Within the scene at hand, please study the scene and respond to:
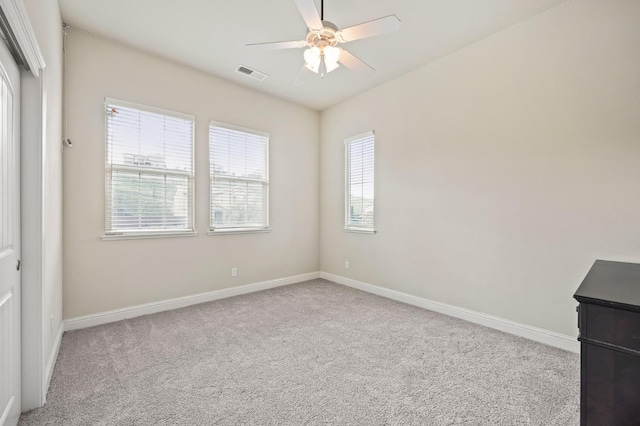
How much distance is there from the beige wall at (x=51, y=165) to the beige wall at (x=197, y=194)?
20 cm

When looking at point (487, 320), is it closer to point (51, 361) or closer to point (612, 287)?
point (612, 287)

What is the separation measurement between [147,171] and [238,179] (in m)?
1.19

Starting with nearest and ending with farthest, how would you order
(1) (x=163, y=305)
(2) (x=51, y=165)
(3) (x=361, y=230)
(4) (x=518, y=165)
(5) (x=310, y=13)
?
(5) (x=310, y=13) < (2) (x=51, y=165) < (4) (x=518, y=165) < (1) (x=163, y=305) < (3) (x=361, y=230)

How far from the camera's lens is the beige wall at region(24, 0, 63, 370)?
6.40 ft

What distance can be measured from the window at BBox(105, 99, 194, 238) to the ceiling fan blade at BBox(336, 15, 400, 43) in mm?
2411

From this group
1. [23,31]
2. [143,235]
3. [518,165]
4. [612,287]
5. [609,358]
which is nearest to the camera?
[609,358]

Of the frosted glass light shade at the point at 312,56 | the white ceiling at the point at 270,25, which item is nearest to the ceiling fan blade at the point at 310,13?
the frosted glass light shade at the point at 312,56

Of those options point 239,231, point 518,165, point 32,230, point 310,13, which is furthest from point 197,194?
point 518,165

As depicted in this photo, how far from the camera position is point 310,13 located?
200 centimetres

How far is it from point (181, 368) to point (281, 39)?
327 centimetres

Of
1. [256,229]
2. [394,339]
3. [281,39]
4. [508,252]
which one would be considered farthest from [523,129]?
[256,229]

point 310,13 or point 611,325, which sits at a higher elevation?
point 310,13

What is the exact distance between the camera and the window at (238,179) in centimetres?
401

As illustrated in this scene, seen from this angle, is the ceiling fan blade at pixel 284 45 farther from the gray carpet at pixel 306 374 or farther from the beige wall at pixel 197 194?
the gray carpet at pixel 306 374
